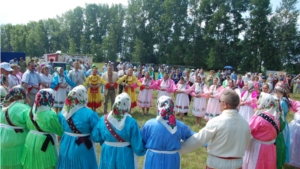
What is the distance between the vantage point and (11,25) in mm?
85812

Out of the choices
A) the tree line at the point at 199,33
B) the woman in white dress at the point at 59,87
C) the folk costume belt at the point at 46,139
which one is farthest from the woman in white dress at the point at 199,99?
the tree line at the point at 199,33

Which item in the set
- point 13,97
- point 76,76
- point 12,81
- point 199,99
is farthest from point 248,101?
point 12,81

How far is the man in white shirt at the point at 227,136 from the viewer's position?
3.04 m

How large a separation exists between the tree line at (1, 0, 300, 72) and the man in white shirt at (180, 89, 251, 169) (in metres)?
→ 41.2

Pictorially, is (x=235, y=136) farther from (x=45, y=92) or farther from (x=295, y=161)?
(x=295, y=161)

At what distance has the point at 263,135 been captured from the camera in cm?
364

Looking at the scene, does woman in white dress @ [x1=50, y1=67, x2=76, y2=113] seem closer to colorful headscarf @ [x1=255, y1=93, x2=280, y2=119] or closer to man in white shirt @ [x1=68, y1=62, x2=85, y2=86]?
man in white shirt @ [x1=68, y1=62, x2=85, y2=86]

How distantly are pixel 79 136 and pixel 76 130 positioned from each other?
0.11m

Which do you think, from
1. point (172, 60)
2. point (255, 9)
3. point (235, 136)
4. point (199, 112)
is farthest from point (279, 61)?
point (235, 136)

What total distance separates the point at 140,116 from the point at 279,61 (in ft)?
133

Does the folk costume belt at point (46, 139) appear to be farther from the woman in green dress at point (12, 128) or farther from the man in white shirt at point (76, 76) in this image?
the man in white shirt at point (76, 76)

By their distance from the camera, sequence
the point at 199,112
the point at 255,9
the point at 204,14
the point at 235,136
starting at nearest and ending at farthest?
the point at 235,136 → the point at 199,112 → the point at 255,9 → the point at 204,14

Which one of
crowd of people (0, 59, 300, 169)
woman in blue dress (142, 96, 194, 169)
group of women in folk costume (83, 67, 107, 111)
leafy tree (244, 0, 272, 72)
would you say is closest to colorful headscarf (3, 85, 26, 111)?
crowd of people (0, 59, 300, 169)

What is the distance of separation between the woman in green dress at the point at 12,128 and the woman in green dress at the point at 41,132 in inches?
7.5
